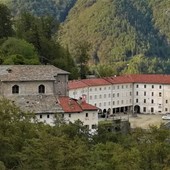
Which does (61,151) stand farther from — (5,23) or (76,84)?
(5,23)

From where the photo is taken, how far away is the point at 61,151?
3981cm

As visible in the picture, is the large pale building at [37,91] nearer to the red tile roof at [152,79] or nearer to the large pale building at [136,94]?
the large pale building at [136,94]

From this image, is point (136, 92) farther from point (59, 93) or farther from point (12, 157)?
point (12, 157)

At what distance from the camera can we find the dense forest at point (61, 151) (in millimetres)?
40094

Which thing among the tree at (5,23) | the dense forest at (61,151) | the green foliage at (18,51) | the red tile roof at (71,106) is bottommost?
the dense forest at (61,151)

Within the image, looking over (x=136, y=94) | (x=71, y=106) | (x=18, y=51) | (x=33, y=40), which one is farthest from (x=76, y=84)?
(x=71, y=106)

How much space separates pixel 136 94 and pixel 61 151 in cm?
7875

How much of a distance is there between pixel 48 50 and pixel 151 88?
27.5m

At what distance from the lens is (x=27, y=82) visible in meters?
70.2

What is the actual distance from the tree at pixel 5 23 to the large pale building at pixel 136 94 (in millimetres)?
19969

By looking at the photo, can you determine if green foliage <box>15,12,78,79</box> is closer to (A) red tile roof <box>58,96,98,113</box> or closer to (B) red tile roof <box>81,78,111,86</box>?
(B) red tile roof <box>81,78,111,86</box>

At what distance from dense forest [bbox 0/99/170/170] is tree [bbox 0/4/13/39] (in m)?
47.5

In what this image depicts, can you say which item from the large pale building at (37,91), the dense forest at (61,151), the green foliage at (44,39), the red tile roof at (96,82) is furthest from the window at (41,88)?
the red tile roof at (96,82)

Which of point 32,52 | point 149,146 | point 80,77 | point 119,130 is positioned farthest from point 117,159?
point 80,77
